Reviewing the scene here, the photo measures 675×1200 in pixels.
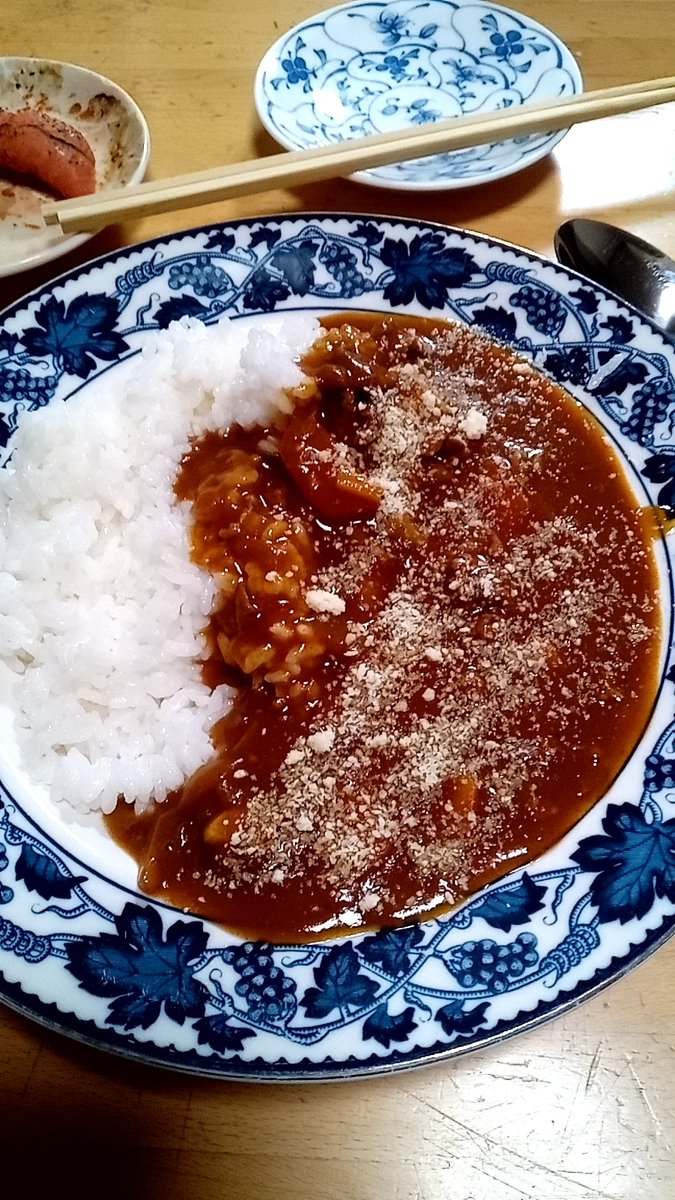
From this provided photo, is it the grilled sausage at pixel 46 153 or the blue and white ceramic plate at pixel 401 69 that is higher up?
the blue and white ceramic plate at pixel 401 69

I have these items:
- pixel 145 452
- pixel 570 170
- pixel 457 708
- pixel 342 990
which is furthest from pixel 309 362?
pixel 342 990

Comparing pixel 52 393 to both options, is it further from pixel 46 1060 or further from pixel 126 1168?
pixel 126 1168

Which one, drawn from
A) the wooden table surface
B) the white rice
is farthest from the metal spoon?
the wooden table surface

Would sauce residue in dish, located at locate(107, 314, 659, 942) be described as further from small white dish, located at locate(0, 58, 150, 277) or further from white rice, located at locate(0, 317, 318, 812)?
small white dish, located at locate(0, 58, 150, 277)

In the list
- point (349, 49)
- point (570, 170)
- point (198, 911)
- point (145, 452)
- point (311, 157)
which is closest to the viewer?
point (198, 911)

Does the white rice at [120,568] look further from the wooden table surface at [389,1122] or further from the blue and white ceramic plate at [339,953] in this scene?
the wooden table surface at [389,1122]

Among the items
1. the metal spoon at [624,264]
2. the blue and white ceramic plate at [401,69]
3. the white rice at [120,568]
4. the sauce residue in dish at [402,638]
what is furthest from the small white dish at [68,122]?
the metal spoon at [624,264]

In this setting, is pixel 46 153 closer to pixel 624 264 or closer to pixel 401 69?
pixel 401 69

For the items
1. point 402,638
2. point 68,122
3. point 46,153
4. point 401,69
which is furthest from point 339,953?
point 401,69
